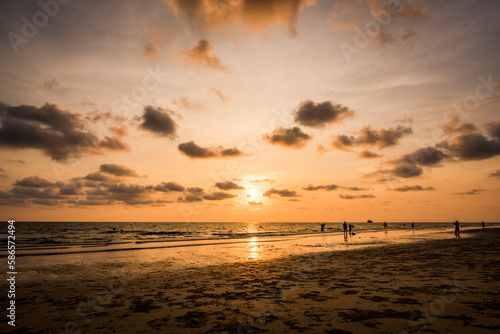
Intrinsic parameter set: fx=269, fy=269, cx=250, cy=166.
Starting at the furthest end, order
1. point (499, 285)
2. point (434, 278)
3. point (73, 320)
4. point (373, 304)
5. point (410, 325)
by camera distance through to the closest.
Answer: point (434, 278), point (499, 285), point (373, 304), point (73, 320), point (410, 325)

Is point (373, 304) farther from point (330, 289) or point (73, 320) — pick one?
point (73, 320)

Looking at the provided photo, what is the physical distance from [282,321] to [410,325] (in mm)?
3115

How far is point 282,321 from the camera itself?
7.10m

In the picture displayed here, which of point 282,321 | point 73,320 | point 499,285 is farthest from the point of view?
point 499,285

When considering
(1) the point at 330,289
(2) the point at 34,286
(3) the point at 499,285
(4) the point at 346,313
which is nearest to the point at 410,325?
(4) the point at 346,313

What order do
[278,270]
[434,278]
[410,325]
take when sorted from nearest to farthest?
[410,325]
[434,278]
[278,270]

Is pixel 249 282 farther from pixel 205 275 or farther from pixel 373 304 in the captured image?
pixel 373 304

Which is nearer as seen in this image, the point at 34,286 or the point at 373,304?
the point at 373,304

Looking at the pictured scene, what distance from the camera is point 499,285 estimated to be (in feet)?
33.5

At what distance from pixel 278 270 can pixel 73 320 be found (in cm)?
1034

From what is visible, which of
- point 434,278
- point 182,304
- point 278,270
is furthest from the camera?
point 278,270

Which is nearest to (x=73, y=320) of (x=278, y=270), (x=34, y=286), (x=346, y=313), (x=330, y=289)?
(x=34, y=286)

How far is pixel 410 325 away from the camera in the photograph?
6.57 metres

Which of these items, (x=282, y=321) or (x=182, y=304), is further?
(x=182, y=304)
